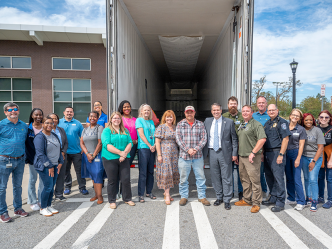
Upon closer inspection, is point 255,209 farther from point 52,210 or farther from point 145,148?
point 52,210

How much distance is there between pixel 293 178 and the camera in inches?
163

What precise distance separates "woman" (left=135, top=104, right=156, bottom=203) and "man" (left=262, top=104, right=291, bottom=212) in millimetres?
2060

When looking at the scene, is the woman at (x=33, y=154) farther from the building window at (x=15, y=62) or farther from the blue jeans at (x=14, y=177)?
the building window at (x=15, y=62)

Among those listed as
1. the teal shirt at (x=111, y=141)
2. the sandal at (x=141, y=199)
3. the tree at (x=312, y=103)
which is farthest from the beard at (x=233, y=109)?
the tree at (x=312, y=103)

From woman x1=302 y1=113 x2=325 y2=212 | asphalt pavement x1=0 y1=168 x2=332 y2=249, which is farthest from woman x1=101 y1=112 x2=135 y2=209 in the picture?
woman x1=302 y1=113 x2=325 y2=212

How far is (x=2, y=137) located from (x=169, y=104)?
57.2 feet

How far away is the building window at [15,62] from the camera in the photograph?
43.8ft

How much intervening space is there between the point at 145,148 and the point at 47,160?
5.39ft

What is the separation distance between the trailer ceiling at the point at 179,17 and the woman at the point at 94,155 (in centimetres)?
335

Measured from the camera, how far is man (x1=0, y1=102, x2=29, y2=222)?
11.4ft

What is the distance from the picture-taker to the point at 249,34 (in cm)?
472

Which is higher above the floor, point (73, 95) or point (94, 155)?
point (73, 95)

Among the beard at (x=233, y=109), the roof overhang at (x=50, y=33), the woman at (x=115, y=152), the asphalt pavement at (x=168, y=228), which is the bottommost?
the asphalt pavement at (x=168, y=228)

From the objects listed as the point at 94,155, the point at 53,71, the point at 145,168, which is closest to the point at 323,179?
the point at 145,168
